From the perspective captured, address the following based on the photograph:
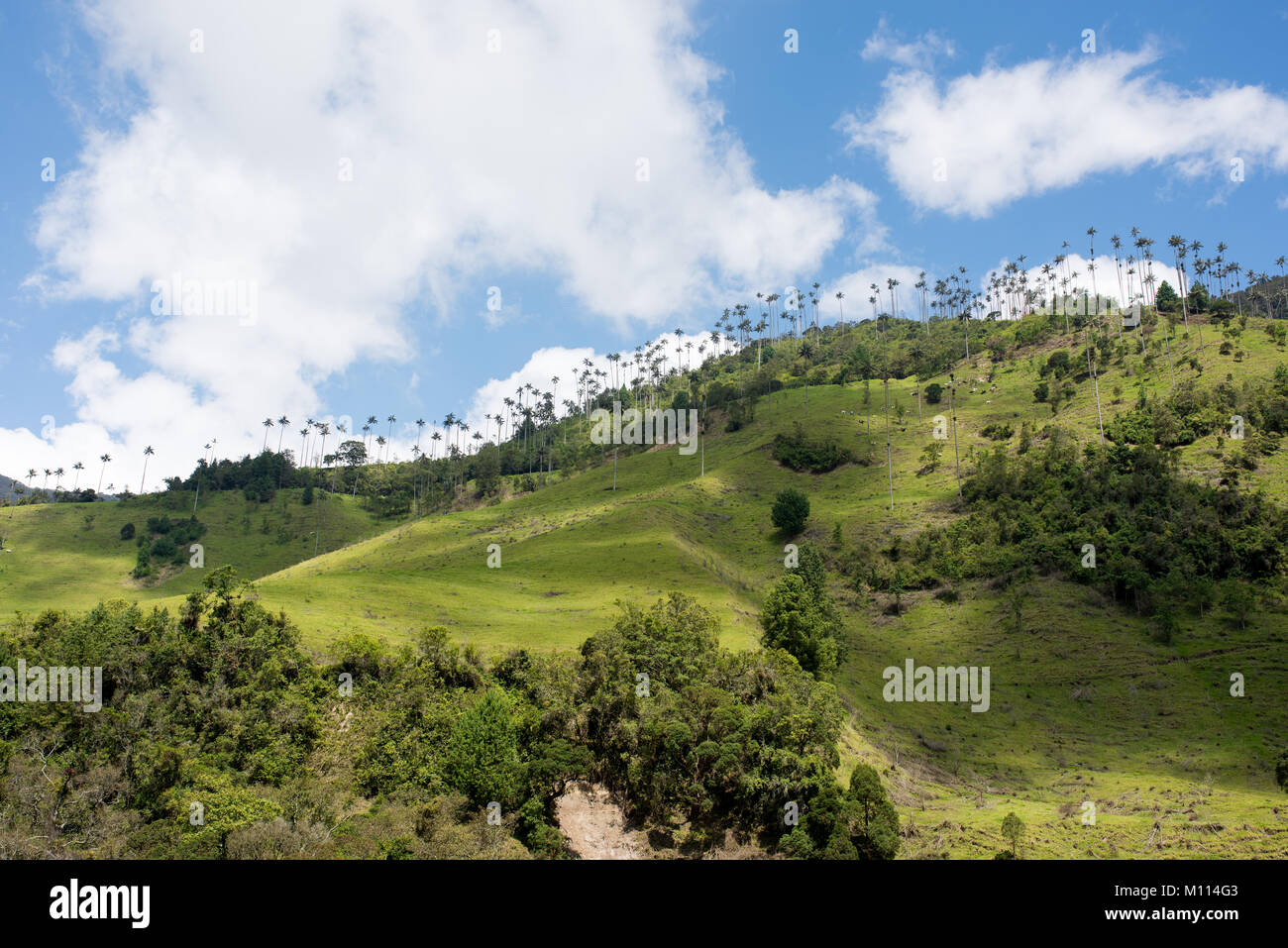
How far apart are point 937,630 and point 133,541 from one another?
480 feet

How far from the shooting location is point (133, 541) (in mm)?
145625

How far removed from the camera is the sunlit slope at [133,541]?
397 feet

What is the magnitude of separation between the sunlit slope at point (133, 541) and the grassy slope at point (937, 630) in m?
1.12

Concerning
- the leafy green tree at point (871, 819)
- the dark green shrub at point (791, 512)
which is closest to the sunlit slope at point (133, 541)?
the dark green shrub at point (791, 512)

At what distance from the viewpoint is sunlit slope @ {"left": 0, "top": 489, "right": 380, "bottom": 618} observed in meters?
121

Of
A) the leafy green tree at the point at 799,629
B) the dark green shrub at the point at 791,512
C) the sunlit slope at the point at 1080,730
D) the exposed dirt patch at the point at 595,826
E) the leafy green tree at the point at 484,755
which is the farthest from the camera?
the dark green shrub at the point at 791,512

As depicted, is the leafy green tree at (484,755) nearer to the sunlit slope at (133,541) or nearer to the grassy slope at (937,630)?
the grassy slope at (937,630)

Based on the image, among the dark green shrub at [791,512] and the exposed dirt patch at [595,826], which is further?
the dark green shrub at [791,512]

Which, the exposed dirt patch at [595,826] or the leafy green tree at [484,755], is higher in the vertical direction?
the leafy green tree at [484,755]

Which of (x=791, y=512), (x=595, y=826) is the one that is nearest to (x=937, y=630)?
(x=791, y=512)

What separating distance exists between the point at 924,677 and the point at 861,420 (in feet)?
295

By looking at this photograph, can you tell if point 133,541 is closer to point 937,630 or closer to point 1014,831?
point 937,630

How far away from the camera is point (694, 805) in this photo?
45.5 m

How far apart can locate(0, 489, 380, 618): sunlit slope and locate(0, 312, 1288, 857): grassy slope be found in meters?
1.12
